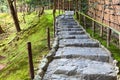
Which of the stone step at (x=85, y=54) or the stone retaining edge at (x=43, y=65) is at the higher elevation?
the stone retaining edge at (x=43, y=65)

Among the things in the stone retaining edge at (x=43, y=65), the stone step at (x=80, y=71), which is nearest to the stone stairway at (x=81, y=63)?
the stone step at (x=80, y=71)

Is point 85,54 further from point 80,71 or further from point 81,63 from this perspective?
point 80,71

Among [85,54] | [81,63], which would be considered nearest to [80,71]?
[81,63]

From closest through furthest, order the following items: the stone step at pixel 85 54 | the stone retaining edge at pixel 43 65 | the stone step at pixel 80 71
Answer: the stone retaining edge at pixel 43 65, the stone step at pixel 80 71, the stone step at pixel 85 54

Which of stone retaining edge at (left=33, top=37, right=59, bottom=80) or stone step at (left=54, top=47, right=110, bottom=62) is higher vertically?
stone retaining edge at (left=33, top=37, right=59, bottom=80)

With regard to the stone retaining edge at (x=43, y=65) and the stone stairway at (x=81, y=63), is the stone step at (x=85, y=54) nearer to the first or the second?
the stone stairway at (x=81, y=63)

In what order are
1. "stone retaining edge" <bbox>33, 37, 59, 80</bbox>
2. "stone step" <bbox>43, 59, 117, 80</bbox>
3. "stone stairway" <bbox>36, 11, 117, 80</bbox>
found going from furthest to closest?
1. "stone stairway" <bbox>36, 11, 117, 80</bbox>
2. "stone step" <bbox>43, 59, 117, 80</bbox>
3. "stone retaining edge" <bbox>33, 37, 59, 80</bbox>

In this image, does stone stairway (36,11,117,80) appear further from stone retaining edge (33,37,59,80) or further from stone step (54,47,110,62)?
stone retaining edge (33,37,59,80)

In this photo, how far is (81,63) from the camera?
8500 millimetres

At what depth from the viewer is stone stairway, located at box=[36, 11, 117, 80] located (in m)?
7.37

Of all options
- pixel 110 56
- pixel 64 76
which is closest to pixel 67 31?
pixel 110 56

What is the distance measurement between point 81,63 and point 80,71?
898 mm

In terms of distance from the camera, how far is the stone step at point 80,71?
7.26 metres

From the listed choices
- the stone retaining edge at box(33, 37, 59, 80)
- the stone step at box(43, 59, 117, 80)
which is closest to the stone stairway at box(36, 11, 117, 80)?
the stone step at box(43, 59, 117, 80)
